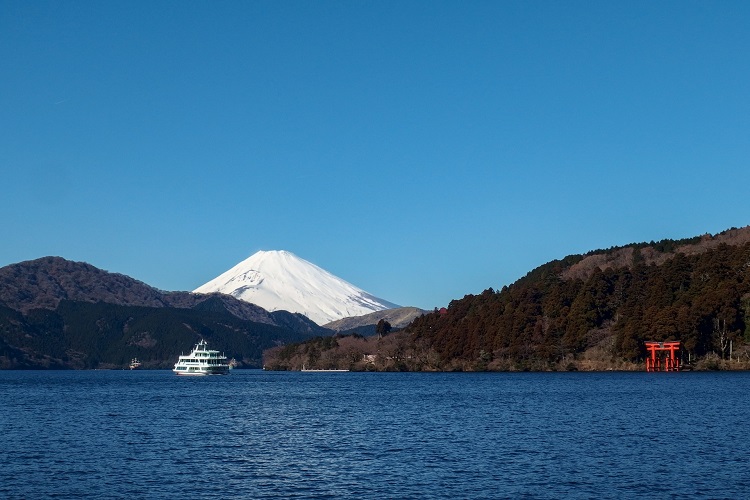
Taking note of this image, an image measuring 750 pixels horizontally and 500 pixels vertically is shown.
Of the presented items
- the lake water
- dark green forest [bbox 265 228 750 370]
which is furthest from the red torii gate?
the lake water

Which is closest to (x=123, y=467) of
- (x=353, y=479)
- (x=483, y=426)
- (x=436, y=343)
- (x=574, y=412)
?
(x=353, y=479)

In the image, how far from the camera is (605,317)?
144 metres

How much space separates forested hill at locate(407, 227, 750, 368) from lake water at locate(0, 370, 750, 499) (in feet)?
187

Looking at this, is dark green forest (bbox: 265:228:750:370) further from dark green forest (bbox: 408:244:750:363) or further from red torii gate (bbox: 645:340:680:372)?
red torii gate (bbox: 645:340:680:372)

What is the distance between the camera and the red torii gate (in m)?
125

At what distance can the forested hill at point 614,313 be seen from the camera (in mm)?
125625

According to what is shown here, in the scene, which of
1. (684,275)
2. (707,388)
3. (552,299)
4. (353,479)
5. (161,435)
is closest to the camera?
(353,479)

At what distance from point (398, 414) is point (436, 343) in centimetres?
10946

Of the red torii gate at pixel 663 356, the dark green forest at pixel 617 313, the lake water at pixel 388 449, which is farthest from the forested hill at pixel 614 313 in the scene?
the lake water at pixel 388 449

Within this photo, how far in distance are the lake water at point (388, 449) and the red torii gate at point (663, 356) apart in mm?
54247

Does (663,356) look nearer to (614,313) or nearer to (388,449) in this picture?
(614,313)

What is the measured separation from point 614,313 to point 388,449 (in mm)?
A: 109132

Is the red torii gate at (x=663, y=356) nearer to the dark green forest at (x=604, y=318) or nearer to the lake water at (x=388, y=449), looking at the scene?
the dark green forest at (x=604, y=318)

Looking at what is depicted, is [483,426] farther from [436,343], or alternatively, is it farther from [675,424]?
[436,343]
